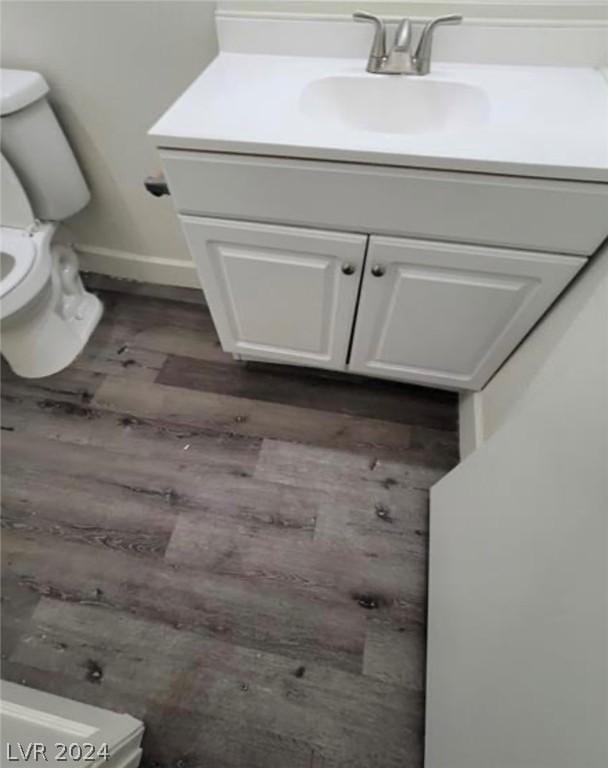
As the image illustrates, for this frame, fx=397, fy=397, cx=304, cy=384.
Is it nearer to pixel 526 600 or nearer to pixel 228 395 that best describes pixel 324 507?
pixel 228 395

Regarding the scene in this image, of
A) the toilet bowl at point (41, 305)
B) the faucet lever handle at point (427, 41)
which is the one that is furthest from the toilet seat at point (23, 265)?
the faucet lever handle at point (427, 41)

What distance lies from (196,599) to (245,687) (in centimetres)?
Result: 23

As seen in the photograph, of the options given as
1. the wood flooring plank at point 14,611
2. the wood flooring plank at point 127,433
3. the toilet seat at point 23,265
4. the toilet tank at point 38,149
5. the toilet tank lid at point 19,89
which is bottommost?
the wood flooring plank at point 127,433

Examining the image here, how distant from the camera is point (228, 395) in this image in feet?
4.55

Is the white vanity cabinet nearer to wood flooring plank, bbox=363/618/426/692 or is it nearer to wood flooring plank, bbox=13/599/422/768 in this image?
wood flooring plank, bbox=363/618/426/692

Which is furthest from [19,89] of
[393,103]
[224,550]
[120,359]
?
[224,550]

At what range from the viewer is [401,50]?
878 mm

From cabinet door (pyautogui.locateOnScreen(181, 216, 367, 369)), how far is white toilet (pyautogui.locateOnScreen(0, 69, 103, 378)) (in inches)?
23.5

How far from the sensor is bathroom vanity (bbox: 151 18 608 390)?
0.70 meters

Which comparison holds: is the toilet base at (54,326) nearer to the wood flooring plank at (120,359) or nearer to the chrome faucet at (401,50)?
the wood flooring plank at (120,359)

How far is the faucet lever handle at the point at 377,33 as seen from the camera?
2.76 ft

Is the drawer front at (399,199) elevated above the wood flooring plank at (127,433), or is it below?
above

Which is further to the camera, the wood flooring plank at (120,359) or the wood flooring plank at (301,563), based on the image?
the wood flooring plank at (120,359)

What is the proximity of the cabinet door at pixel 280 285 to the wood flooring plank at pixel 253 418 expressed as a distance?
197 mm
